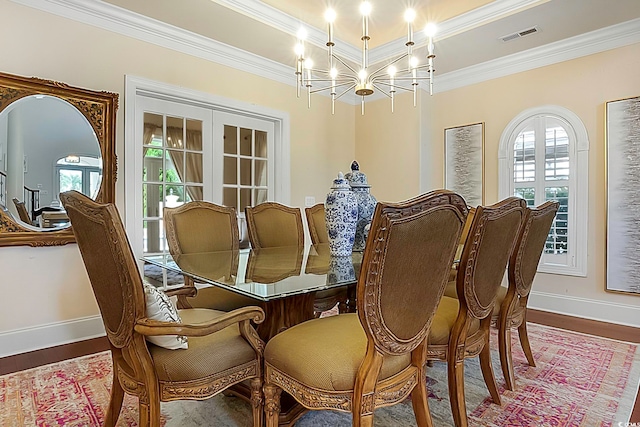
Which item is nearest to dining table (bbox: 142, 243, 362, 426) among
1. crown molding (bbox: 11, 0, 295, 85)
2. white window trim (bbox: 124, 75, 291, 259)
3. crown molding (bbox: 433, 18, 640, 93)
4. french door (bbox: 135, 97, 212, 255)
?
white window trim (bbox: 124, 75, 291, 259)

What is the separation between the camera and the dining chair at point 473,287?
1615 mm

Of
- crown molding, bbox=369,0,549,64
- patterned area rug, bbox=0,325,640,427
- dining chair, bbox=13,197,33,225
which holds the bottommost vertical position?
patterned area rug, bbox=0,325,640,427

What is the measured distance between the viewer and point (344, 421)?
1.79 metres

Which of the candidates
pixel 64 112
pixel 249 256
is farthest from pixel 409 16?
pixel 64 112

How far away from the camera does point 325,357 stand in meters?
1.29

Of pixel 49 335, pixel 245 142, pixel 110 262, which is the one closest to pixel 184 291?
pixel 110 262

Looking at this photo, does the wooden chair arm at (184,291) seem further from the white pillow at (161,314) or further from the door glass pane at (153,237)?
the door glass pane at (153,237)

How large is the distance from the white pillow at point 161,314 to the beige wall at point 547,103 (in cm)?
367

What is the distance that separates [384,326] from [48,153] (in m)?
2.77

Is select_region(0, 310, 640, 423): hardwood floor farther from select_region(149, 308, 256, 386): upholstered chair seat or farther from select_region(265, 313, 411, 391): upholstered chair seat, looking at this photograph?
select_region(149, 308, 256, 386): upholstered chair seat

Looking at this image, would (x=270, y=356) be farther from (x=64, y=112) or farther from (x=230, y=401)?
(x=64, y=112)

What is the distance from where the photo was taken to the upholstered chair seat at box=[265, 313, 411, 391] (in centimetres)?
126

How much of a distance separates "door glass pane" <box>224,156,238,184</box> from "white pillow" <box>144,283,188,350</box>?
265 cm

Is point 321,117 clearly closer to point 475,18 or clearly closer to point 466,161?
point 466,161
